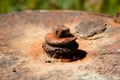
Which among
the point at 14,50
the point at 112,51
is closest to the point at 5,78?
the point at 14,50

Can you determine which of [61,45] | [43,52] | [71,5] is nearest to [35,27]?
[43,52]

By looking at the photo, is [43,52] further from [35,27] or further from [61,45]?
[35,27]

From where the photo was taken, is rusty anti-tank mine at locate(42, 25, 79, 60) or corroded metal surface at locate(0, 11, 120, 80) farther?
rusty anti-tank mine at locate(42, 25, 79, 60)

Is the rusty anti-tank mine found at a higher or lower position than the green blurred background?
higher

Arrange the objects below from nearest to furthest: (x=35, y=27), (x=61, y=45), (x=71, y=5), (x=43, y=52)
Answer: (x=61, y=45) < (x=43, y=52) < (x=35, y=27) < (x=71, y=5)

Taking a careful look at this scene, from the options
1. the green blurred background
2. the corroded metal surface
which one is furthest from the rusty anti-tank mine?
the green blurred background

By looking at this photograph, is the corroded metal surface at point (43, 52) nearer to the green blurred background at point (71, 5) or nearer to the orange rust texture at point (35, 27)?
the orange rust texture at point (35, 27)

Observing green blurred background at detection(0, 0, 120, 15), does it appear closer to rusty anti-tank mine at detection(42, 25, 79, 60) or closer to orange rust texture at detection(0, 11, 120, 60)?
orange rust texture at detection(0, 11, 120, 60)
